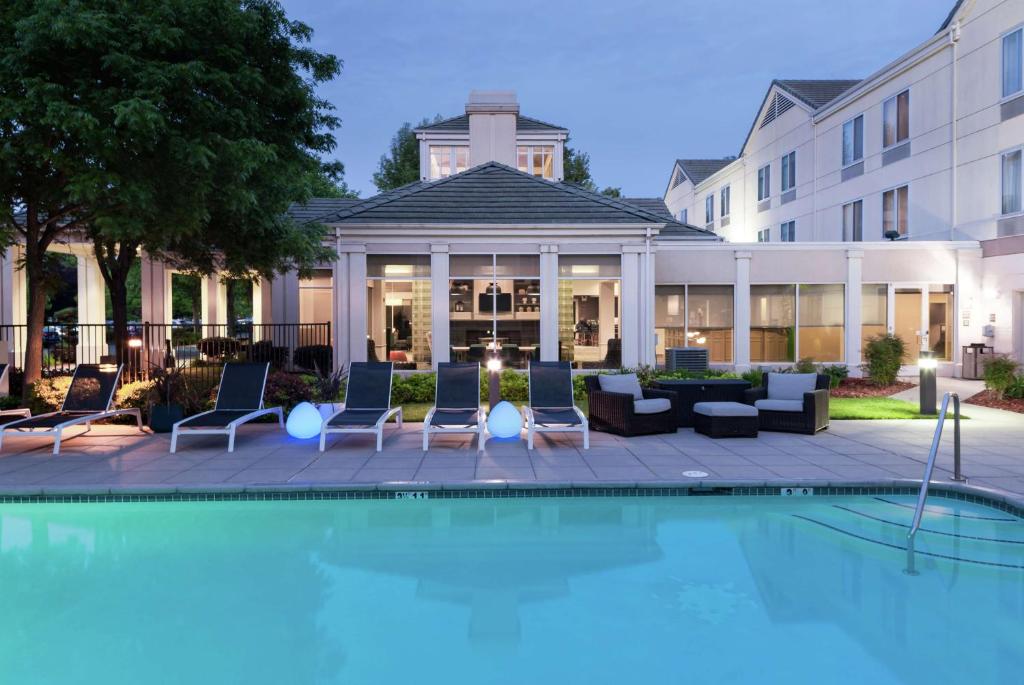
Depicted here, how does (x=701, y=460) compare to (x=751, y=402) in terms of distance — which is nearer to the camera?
(x=701, y=460)

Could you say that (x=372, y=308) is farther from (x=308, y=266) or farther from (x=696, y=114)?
(x=696, y=114)

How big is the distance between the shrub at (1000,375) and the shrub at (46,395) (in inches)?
635

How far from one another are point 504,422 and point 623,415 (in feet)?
6.01

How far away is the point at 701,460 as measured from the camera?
8398mm

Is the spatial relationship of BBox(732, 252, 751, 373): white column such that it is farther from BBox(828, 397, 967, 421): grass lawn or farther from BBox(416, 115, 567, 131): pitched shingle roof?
BBox(416, 115, 567, 131): pitched shingle roof

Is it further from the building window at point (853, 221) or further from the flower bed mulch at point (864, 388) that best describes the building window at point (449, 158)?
the flower bed mulch at point (864, 388)

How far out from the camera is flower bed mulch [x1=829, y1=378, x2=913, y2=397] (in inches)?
580

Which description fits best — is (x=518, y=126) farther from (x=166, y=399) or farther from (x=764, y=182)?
(x=166, y=399)

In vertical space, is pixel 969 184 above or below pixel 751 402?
above

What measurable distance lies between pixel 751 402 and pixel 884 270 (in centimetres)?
905

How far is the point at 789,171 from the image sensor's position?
26.7 m

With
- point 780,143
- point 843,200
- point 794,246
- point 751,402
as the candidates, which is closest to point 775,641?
point 751,402

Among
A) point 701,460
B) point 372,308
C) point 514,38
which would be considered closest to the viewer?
point 701,460

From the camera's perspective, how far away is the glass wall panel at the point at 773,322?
682 inches
